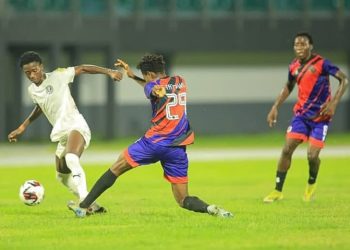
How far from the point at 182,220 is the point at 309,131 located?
12.8 ft

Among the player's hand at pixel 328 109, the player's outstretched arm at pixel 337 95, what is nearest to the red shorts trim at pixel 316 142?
the player's hand at pixel 328 109

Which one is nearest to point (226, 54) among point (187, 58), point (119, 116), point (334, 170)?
point (187, 58)

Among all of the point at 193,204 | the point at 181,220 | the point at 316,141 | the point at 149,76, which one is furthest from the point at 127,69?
the point at 316,141

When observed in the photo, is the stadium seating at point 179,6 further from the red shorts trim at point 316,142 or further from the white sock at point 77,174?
the white sock at point 77,174

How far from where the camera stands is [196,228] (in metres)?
12.9

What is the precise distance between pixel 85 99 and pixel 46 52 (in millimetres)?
2782

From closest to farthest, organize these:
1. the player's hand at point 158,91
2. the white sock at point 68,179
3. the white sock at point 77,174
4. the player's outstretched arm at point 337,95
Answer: the player's hand at point 158,91
the white sock at point 77,174
the white sock at point 68,179
the player's outstretched arm at point 337,95

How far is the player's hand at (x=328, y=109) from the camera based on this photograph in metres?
16.0

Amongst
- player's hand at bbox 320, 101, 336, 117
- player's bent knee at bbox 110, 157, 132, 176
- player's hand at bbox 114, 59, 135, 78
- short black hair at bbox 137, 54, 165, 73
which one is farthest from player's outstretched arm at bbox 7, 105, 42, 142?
player's hand at bbox 320, 101, 336, 117

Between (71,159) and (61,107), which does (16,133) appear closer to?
(61,107)

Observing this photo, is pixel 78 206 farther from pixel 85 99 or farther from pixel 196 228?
pixel 85 99

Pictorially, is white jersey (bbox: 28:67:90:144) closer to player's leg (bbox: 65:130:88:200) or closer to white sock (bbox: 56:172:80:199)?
player's leg (bbox: 65:130:88:200)

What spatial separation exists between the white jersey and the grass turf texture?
1.22 metres

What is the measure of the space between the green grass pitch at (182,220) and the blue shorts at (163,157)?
2.10ft
